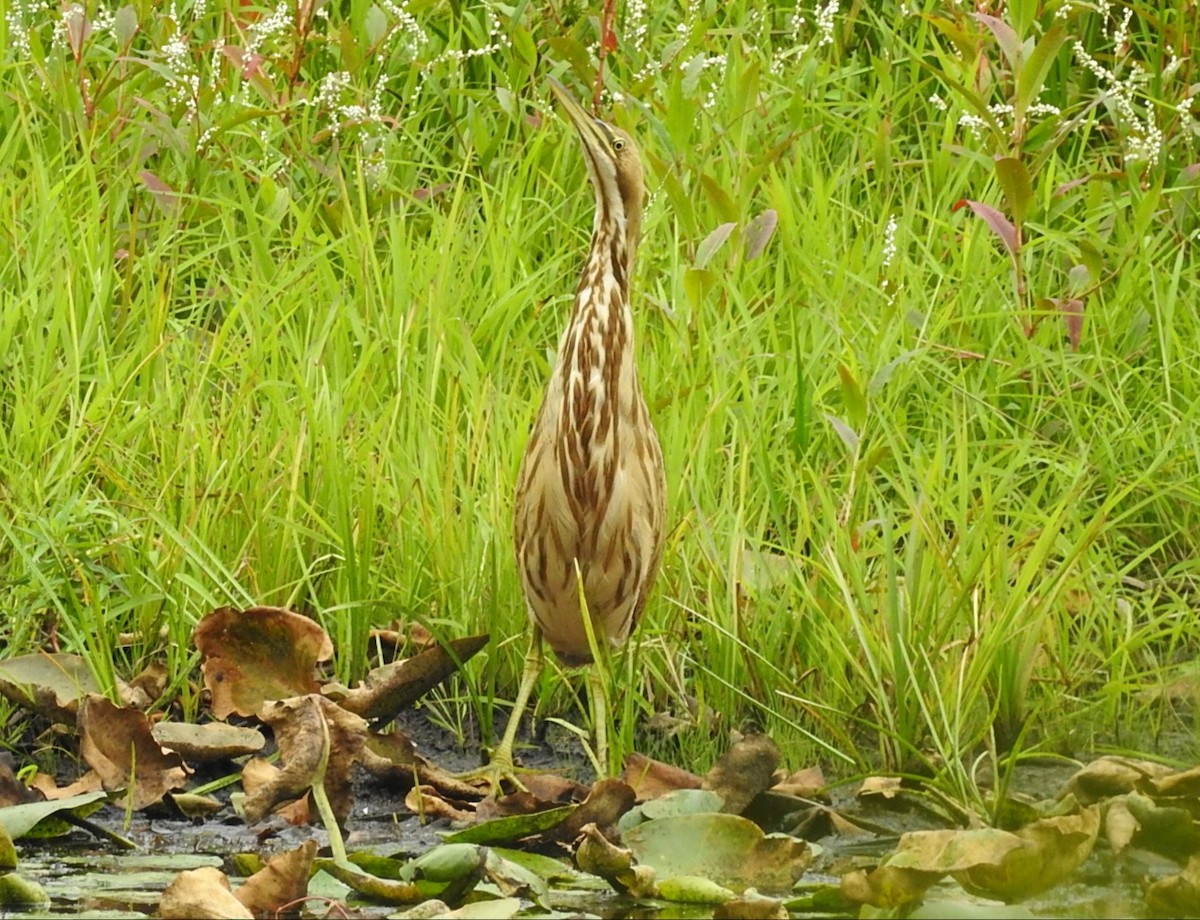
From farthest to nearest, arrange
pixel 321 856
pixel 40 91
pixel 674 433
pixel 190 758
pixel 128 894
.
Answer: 1. pixel 40 91
2. pixel 674 433
3. pixel 190 758
4. pixel 321 856
5. pixel 128 894

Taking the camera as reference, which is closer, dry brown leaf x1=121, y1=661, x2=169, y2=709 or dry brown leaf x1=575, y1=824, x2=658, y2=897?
dry brown leaf x1=575, y1=824, x2=658, y2=897

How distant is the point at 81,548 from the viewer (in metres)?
4.56

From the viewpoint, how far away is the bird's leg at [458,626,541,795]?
412cm

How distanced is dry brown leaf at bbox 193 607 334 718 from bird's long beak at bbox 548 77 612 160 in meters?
1.29

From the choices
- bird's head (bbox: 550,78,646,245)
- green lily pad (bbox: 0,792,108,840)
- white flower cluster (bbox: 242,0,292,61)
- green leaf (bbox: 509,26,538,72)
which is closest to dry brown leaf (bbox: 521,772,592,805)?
green lily pad (bbox: 0,792,108,840)

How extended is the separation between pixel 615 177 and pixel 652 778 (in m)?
1.41

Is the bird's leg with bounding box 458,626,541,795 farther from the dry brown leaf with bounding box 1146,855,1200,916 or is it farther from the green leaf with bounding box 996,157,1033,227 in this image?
the green leaf with bounding box 996,157,1033,227

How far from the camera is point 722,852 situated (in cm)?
352

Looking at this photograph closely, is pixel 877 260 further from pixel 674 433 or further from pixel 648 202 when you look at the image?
pixel 674 433

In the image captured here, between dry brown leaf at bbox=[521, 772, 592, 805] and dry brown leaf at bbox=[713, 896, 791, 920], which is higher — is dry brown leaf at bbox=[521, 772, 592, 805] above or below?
below

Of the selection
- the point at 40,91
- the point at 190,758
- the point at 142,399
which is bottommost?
the point at 190,758

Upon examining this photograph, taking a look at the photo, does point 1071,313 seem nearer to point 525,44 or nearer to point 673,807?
point 525,44

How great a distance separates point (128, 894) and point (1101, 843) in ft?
5.30

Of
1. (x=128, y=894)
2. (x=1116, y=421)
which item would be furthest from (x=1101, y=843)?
(x=1116, y=421)
